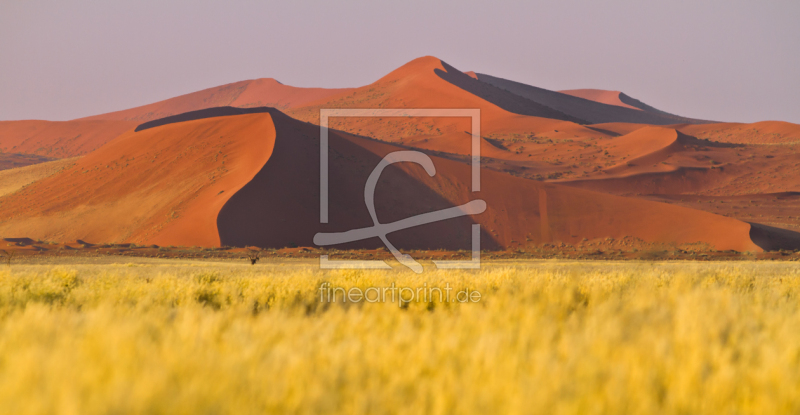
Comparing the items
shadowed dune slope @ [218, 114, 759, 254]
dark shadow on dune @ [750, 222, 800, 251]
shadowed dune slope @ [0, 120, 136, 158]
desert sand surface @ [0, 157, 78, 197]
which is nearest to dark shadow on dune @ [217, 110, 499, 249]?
shadowed dune slope @ [218, 114, 759, 254]

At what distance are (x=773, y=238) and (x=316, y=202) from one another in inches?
1461

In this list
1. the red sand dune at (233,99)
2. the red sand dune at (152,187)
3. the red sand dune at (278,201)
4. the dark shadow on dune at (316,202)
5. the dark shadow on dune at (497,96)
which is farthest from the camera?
the red sand dune at (233,99)

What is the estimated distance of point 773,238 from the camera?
44688 mm

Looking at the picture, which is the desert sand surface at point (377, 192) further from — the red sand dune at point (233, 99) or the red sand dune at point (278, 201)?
the red sand dune at point (233, 99)

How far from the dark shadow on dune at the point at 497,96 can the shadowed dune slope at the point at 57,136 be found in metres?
74.7

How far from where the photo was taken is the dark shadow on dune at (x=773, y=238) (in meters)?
42.6

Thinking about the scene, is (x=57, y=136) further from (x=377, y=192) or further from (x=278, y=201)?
(x=377, y=192)

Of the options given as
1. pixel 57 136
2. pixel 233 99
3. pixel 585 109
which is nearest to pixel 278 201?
pixel 57 136

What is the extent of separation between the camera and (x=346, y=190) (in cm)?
4681

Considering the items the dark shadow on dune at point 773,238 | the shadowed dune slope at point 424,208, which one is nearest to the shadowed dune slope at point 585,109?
the shadowed dune slope at point 424,208

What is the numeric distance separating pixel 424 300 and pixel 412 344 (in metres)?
5.01

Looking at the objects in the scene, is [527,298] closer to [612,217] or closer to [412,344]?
[412,344]

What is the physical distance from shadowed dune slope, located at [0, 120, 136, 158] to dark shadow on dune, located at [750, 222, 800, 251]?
12260 centimetres

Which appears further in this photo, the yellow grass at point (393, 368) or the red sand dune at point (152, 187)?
the red sand dune at point (152, 187)
